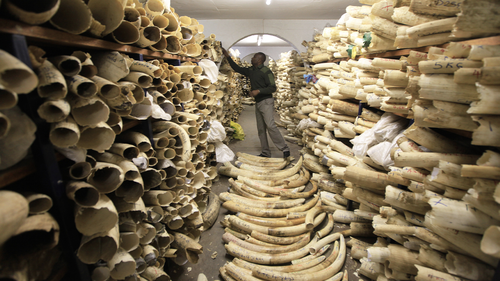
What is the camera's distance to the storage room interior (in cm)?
122

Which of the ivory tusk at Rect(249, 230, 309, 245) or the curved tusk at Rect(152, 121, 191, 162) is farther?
the ivory tusk at Rect(249, 230, 309, 245)

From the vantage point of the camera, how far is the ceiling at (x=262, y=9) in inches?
215

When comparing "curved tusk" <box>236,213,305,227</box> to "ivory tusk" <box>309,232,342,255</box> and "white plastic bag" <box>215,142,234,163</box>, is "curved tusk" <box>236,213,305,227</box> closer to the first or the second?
"ivory tusk" <box>309,232,342,255</box>

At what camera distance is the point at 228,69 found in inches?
332

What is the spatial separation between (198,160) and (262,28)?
5.37m

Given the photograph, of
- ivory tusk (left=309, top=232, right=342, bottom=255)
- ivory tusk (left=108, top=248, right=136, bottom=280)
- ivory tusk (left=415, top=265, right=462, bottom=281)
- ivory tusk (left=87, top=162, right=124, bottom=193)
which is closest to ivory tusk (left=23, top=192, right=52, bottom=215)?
ivory tusk (left=87, top=162, right=124, bottom=193)

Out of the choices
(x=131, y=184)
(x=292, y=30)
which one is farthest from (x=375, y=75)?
(x=292, y=30)

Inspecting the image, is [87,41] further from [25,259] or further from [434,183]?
[434,183]

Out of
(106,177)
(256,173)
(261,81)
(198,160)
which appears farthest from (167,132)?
(261,81)

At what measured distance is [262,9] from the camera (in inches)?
240

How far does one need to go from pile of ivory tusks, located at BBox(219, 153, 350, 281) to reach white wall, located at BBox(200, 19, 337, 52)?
15.1ft

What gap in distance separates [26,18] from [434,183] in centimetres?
260

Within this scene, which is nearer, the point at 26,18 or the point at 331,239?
the point at 26,18

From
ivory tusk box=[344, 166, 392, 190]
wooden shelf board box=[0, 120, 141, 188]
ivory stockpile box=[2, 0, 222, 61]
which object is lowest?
ivory tusk box=[344, 166, 392, 190]
